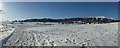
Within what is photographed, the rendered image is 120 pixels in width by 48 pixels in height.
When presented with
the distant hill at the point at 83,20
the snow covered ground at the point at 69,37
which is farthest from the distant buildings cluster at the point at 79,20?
the snow covered ground at the point at 69,37

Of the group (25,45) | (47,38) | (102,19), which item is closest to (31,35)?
(47,38)

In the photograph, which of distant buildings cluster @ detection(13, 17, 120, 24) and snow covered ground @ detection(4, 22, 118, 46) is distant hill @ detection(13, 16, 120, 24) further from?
snow covered ground @ detection(4, 22, 118, 46)

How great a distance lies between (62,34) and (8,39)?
7.99 feet

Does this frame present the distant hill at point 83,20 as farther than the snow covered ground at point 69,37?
Yes

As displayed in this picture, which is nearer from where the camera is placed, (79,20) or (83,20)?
(83,20)

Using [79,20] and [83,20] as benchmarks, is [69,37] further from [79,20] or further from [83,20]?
[79,20]

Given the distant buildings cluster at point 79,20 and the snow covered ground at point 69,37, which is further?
the distant buildings cluster at point 79,20

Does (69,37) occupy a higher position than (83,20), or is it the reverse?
(69,37)

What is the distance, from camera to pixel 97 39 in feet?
37.3

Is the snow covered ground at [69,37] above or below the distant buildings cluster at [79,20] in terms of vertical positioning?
above

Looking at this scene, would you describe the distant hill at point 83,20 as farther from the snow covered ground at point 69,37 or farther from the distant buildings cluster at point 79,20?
the snow covered ground at point 69,37

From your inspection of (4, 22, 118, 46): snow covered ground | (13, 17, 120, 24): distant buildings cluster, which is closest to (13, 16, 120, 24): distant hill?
(13, 17, 120, 24): distant buildings cluster

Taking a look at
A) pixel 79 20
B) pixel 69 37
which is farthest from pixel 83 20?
pixel 69 37

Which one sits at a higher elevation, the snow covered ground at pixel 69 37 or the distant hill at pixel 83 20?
the snow covered ground at pixel 69 37
